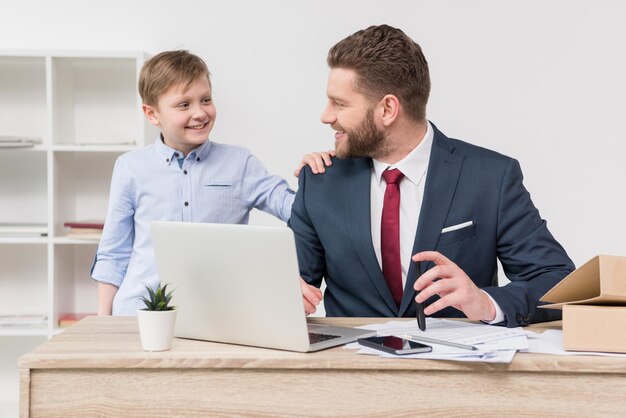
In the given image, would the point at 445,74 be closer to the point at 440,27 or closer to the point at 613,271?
the point at 440,27

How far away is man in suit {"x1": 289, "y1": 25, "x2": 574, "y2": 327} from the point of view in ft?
7.27

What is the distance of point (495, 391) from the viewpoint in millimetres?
1589

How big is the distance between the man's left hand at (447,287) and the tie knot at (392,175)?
0.54 meters

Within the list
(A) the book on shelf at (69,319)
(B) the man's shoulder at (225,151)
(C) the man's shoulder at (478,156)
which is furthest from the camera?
(A) the book on shelf at (69,319)

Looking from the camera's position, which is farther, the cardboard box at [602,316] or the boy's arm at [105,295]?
the boy's arm at [105,295]

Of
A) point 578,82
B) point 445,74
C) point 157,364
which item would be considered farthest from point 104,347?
point 578,82

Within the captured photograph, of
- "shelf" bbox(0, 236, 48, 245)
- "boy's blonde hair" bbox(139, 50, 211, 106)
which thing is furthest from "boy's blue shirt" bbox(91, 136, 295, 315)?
"shelf" bbox(0, 236, 48, 245)

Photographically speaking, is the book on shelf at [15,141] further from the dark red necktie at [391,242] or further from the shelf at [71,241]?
the dark red necktie at [391,242]

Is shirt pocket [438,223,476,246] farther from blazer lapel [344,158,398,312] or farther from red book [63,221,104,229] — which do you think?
red book [63,221,104,229]

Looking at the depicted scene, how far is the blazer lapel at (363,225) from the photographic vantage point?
7.22 ft

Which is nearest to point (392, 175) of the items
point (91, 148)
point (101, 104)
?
point (91, 148)

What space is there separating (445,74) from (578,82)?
67 centimetres

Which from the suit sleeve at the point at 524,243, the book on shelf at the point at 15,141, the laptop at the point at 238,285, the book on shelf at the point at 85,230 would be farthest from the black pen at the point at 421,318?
the book on shelf at the point at 15,141

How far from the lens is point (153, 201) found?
2781 millimetres
